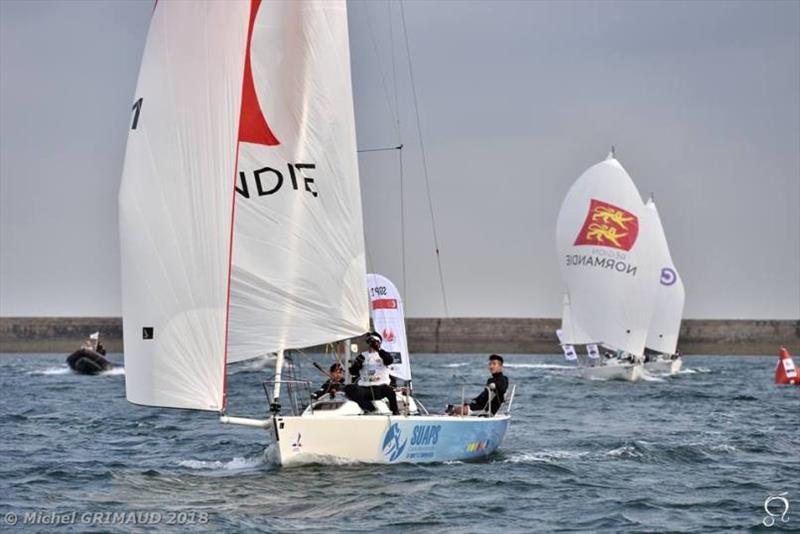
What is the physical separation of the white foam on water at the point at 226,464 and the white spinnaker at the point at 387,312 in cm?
437

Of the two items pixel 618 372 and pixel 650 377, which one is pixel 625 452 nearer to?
pixel 618 372

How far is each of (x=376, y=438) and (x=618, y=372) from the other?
95.8ft

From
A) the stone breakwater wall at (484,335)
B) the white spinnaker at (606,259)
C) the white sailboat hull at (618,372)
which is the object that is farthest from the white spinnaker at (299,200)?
the stone breakwater wall at (484,335)

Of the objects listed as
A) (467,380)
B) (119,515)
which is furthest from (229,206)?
(467,380)

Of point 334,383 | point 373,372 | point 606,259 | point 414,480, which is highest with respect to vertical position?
point 606,259

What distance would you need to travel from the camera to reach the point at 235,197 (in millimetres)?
17047

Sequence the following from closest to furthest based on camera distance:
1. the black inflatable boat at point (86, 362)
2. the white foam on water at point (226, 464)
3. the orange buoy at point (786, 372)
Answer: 1. the white foam on water at point (226, 464)
2. the orange buoy at point (786, 372)
3. the black inflatable boat at point (86, 362)

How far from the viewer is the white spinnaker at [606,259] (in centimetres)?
4450

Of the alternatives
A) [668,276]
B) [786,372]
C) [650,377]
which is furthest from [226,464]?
[668,276]

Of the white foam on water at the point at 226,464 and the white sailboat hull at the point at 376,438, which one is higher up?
the white sailboat hull at the point at 376,438

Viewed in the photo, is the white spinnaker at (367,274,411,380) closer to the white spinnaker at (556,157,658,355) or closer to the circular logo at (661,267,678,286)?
the white spinnaker at (556,157,658,355)

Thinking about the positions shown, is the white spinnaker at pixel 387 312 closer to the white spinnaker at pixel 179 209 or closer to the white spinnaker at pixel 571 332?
the white spinnaker at pixel 179 209

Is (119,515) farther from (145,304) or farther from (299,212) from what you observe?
(299,212)

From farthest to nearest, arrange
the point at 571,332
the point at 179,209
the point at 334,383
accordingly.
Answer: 1. the point at 571,332
2. the point at 334,383
3. the point at 179,209
